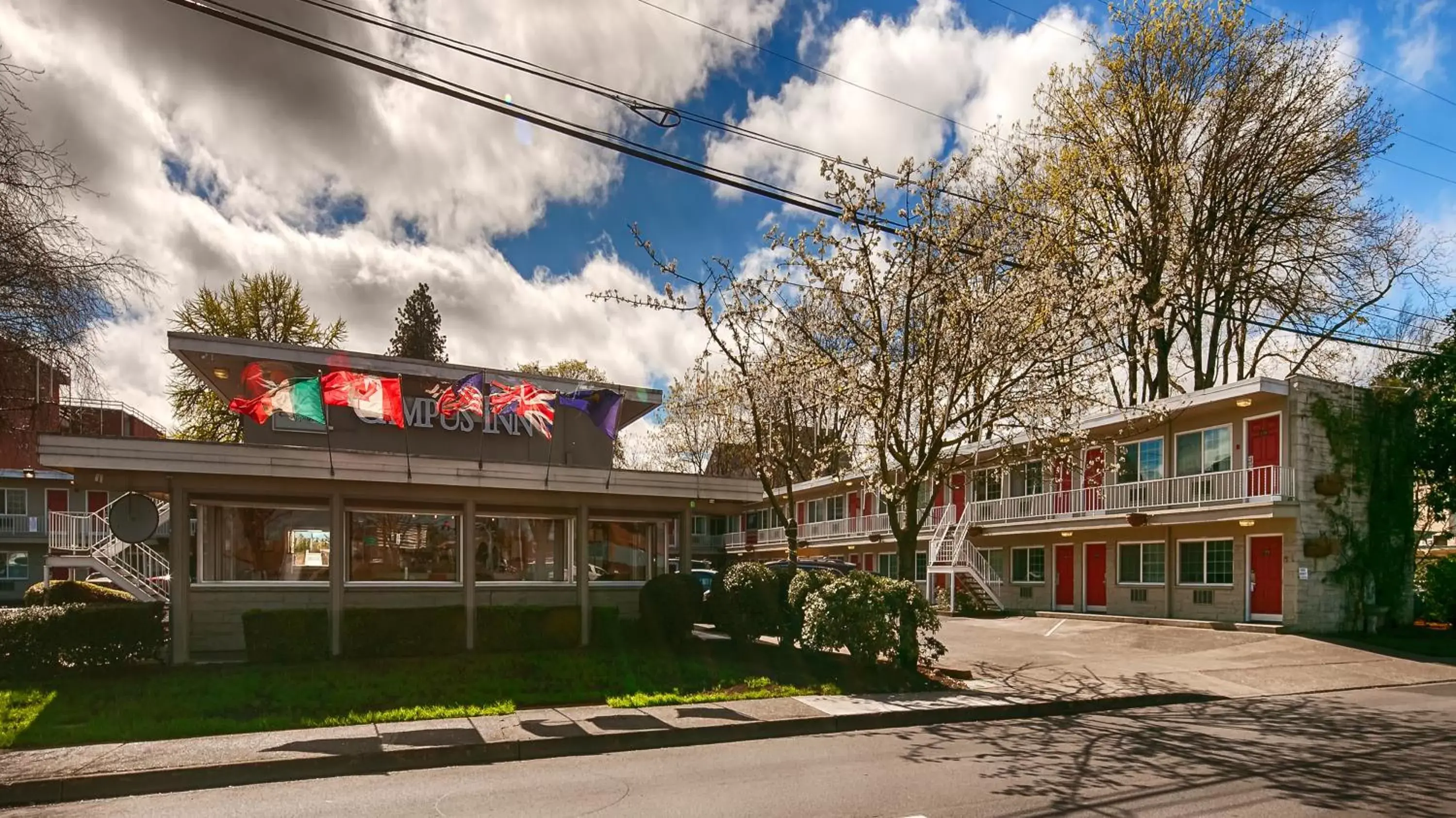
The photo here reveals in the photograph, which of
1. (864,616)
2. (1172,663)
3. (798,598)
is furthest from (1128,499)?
(864,616)

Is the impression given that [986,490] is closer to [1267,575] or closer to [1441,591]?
[1267,575]

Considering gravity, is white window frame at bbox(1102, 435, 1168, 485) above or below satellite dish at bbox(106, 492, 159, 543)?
above

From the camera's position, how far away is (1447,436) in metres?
23.0

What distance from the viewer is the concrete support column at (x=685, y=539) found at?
18.0 metres

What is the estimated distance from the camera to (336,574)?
15.0 metres

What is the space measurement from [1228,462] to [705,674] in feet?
55.9

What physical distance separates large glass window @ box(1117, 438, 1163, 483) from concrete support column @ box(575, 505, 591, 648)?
16.2m

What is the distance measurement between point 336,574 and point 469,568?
83.5 inches

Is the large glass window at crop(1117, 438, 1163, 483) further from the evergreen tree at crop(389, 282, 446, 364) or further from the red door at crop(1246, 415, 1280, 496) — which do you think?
the evergreen tree at crop(389, 282, 446, 364)

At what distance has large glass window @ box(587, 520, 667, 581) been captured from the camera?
18156mm

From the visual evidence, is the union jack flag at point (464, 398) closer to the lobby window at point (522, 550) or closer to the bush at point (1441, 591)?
the lobby window at point (522, 550)

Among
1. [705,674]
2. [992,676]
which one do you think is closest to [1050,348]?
[992,676]

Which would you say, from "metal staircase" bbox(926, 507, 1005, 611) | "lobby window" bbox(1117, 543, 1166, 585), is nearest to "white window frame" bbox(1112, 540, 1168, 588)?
"lobby window" bbox(1117, 543, 1166, 585)

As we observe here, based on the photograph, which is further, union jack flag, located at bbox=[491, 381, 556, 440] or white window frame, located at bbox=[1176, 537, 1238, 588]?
white window frame, located at bbox=[1176, 537, 1238, 588]
